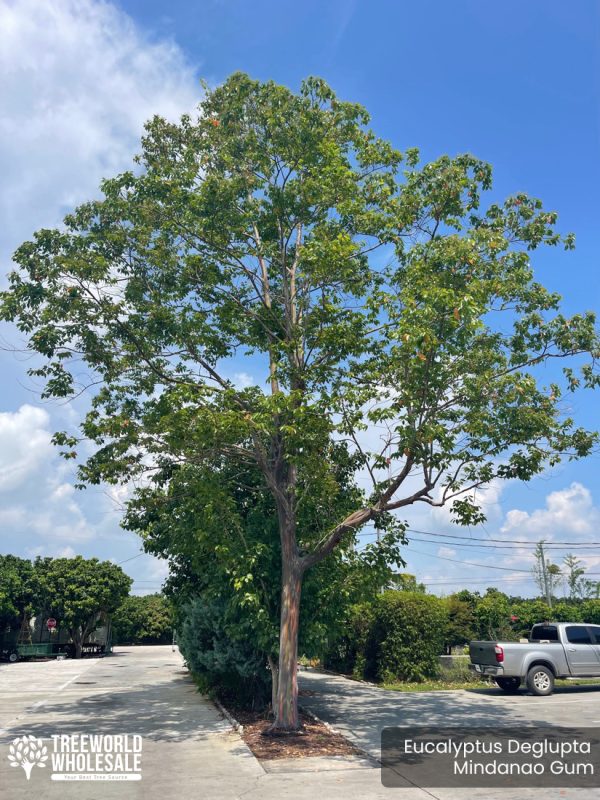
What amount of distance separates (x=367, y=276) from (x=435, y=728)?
928 centimetres

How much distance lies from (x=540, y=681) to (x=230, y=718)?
29.3ft

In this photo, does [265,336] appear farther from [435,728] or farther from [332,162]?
[435,728]

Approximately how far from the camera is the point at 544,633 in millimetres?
19328

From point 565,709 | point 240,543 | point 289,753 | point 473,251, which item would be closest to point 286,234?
point 473,251

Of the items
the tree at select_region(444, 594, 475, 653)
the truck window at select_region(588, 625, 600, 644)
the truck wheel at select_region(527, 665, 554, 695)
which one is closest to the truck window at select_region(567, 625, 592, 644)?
the truck window at select_region(588, 625, 600, 644)

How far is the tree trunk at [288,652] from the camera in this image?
12.4 metres

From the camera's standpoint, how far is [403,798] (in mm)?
7918

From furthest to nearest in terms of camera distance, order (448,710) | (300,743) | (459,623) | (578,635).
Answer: (459,623) → (578,635) → (448,710) → (300,743)

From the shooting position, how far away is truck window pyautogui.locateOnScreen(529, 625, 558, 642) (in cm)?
1898

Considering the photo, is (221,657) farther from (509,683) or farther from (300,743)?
(509,683)

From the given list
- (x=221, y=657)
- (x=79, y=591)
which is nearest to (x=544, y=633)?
(x=221, y=657)

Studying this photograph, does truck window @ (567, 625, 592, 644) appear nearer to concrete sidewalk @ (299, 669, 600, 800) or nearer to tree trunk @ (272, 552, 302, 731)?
concrete sidewalk @ (299, 669, 600, 800)

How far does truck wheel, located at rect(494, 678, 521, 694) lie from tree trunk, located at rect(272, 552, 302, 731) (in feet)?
27.4

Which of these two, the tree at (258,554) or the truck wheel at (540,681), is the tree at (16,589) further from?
the truck wheel at (540,681)
